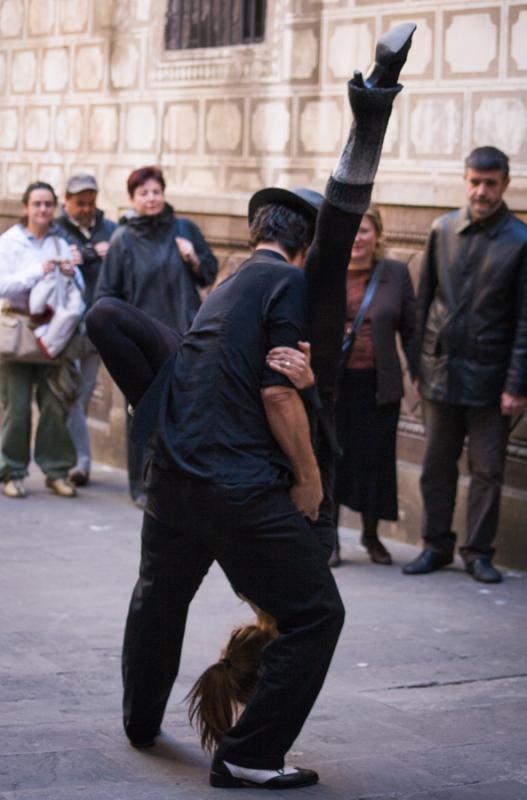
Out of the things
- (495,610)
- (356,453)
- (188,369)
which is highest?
(188,369)

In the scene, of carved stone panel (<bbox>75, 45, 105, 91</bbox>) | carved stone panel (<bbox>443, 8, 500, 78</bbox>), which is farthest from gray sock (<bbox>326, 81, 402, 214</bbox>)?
carved stone panel (<bbox>75, 45, 105, 91</bbox>)

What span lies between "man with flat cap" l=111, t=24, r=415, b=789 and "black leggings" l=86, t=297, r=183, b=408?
0.25ft

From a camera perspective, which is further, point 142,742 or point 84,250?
point 84,250

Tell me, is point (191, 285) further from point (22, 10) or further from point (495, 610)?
point (22, 10)

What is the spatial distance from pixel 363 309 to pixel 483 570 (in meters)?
1.46

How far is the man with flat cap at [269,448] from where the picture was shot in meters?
5.11

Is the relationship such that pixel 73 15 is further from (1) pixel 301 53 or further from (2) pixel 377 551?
(2) pixel 377 551

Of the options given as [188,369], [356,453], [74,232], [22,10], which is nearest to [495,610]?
[356,453]

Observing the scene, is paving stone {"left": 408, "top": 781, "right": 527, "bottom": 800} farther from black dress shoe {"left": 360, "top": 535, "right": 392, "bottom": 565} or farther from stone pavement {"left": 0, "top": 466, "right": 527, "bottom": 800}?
black dress shoe {"left": 360, "top": 535, "right": 392, "bottom": 565}

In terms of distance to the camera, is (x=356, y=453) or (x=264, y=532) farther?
(x=356, y=453)

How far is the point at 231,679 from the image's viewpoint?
5.46m

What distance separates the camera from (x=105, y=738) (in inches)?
230

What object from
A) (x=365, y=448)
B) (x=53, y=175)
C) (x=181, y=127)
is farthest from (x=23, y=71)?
(x=365, y=448)

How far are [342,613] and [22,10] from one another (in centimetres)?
996
